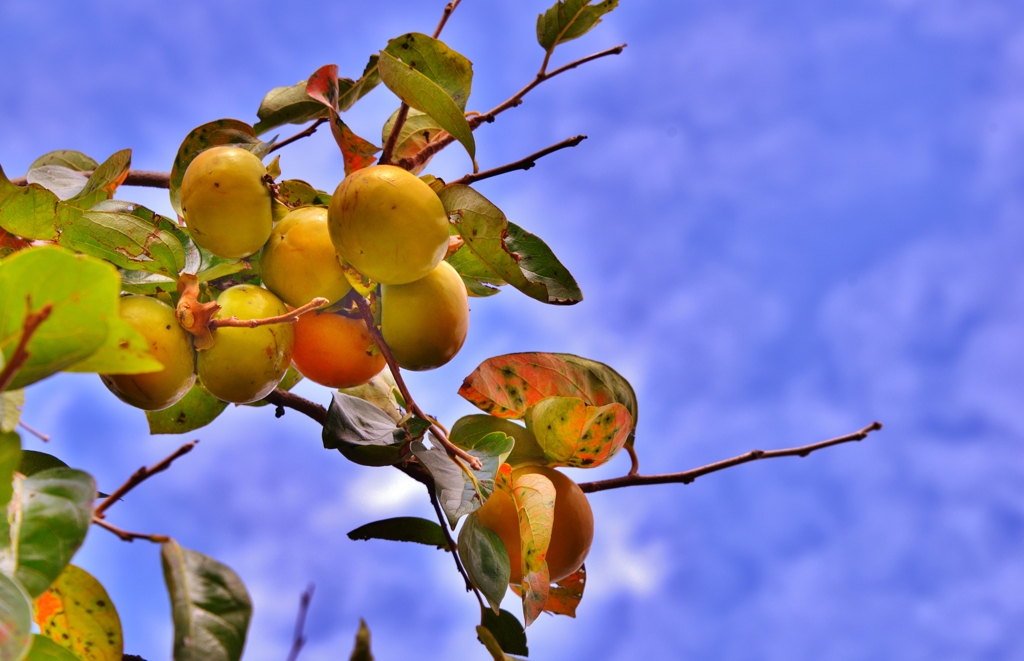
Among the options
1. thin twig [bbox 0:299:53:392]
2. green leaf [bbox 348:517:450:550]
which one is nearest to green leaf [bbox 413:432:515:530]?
green leaf [bbox 348:517:450:550]

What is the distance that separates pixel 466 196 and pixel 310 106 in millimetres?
253

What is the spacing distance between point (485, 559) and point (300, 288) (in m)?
0.29

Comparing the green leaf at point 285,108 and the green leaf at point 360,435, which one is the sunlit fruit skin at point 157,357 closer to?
the green leaf at point 360,435

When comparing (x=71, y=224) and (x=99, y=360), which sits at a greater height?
(x=71, y=224)

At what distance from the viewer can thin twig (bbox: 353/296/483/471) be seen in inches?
28.5

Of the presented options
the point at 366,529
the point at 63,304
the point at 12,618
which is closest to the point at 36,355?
the point at 63,304

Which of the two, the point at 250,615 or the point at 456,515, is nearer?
the point at 250,615

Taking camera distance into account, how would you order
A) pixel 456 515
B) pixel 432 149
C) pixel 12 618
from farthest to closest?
pixel 432 149, pixel 456 515, pixel 12 618

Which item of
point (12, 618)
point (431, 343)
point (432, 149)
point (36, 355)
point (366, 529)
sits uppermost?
point (432, 149)

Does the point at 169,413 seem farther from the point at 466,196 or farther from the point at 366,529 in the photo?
the point at 466,196

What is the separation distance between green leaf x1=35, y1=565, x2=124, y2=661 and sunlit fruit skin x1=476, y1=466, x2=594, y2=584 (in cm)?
33

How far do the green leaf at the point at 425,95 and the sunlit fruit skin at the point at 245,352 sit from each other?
0.69 ft

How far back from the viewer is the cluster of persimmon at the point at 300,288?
2.17 ft

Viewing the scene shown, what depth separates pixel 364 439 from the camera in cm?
72
